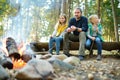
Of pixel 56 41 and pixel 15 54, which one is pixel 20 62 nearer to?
pixel 15 54

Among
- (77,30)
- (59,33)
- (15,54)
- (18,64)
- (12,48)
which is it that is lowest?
(18,64)

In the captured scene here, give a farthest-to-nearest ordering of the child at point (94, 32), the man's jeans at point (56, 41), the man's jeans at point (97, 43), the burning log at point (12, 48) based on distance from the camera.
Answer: the man's jeans at point (56, 41), the child at point (94, 32), the man's jeans at point (97, 43), the burning log at point (12, 48)

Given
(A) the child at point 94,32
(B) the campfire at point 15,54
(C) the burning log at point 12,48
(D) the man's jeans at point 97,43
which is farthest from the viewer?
(A) the child at point 94,32

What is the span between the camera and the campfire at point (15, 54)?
628cm

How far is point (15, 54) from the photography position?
675cm

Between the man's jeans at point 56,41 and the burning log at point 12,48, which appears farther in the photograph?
the man's jeans at point 56,41

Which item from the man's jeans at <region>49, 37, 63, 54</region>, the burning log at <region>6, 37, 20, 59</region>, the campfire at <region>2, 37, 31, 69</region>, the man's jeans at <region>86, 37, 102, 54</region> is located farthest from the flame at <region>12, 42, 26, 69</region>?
the man's jeans at <region>86, 37, 102, 54</region>

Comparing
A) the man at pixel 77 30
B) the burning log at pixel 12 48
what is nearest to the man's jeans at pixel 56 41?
the man at pixel 77 30

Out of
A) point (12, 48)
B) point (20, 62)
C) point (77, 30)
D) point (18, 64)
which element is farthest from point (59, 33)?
point (18, 64)

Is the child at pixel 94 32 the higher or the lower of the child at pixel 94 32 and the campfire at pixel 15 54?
the higher

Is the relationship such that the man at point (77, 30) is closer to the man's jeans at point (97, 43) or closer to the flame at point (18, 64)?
the man's jeans at point (97, 43)

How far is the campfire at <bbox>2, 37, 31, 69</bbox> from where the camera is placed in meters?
6.28

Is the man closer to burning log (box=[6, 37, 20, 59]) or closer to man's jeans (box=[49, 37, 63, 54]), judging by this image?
man's jeans (box=[49, 37, 63, 54])

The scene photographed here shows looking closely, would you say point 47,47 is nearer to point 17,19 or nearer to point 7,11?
point 7,11
